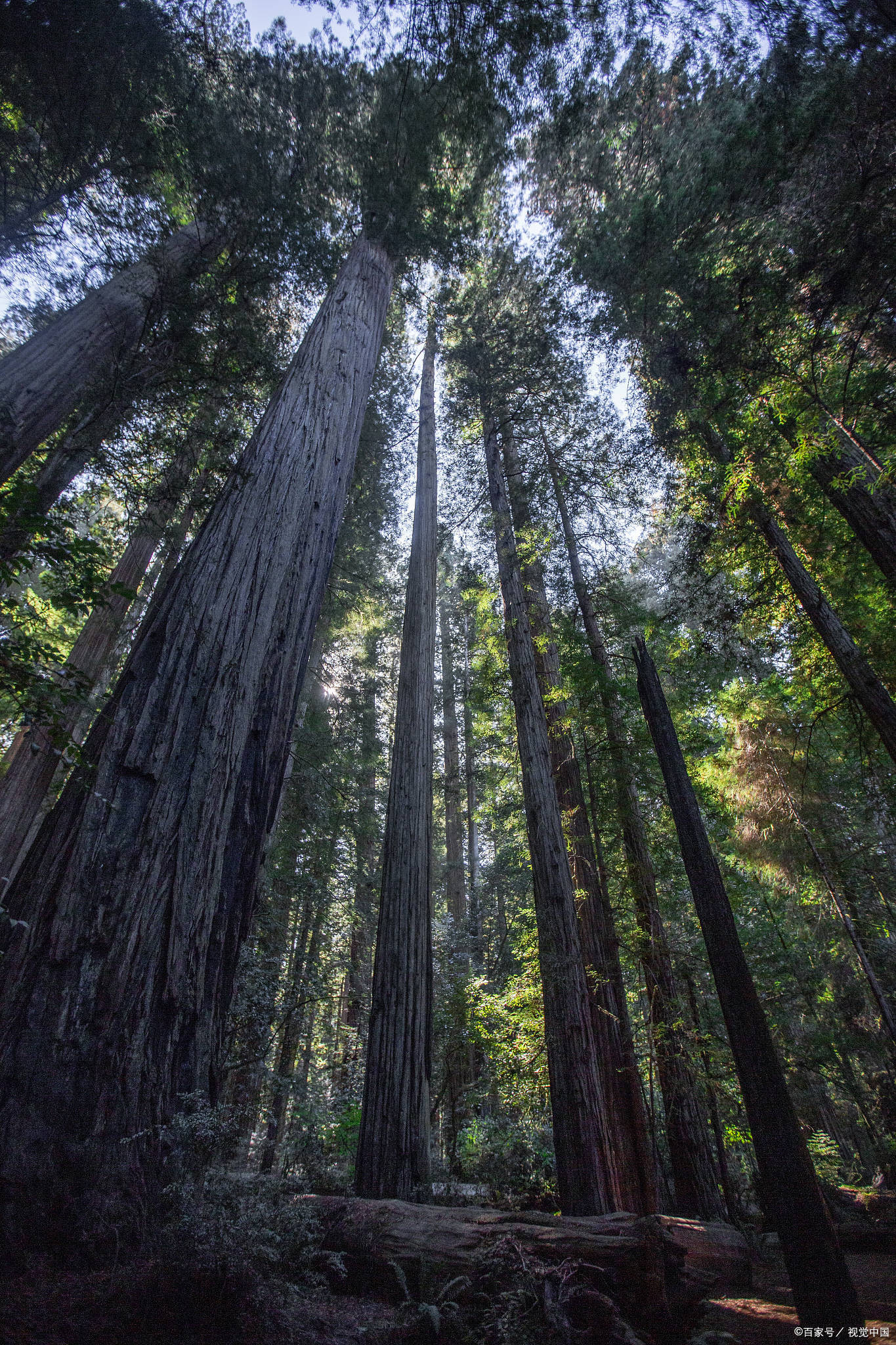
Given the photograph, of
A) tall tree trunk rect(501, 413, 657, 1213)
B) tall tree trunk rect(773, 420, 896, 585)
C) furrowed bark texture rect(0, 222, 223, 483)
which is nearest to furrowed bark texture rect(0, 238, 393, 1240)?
furrowed bark texture rect(0, 222, 223, 483)

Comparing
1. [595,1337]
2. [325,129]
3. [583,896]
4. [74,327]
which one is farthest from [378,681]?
[595,1337]

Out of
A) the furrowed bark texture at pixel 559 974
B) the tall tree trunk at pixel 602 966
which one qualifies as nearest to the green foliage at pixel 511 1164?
the furrowed bark texture at pixel 559 974

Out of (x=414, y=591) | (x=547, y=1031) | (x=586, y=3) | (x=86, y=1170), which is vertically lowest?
(x=86, y=1170)

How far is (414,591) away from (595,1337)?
18.9 ft

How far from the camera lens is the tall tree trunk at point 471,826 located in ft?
38.5

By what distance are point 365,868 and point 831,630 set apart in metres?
9.74

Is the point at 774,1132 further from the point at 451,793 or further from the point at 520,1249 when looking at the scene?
the point at 451,793

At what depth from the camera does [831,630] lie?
5.61m

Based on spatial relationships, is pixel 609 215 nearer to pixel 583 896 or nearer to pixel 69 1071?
pixel 583 896

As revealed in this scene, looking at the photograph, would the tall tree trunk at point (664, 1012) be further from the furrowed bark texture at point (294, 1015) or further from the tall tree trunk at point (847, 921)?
the furrowed bark texture at point (294, 1015)

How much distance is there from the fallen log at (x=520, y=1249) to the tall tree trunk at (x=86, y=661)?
3.56 meters

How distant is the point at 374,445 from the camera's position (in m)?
9.61

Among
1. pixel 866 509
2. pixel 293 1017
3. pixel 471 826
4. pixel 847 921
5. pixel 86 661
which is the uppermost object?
pixel 471 826

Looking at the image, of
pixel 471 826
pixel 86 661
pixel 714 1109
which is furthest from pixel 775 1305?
pixel 471 826
